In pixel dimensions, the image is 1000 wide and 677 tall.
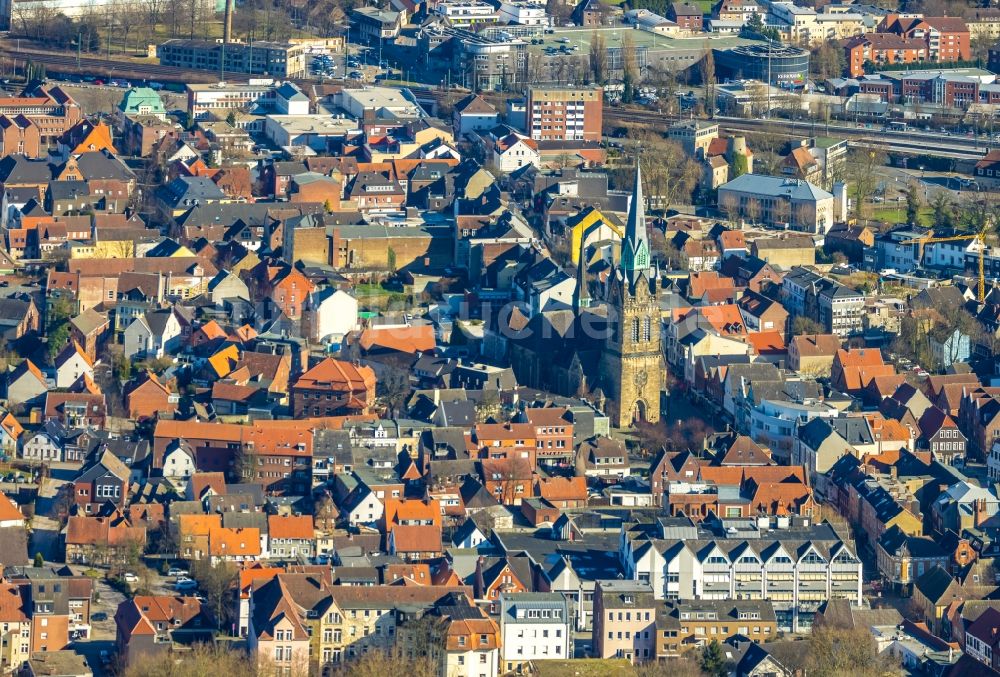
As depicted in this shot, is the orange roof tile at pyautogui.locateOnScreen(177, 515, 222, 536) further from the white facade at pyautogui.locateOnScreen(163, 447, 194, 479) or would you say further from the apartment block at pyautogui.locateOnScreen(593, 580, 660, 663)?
the apartment block at pyautogui.locateOnScreen(593, 580, 660, 663)

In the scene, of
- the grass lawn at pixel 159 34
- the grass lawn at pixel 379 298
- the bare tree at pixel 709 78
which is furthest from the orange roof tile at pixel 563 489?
the grass lawn at pixel 159 34

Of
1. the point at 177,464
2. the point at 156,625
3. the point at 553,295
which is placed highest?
the point at 553,295

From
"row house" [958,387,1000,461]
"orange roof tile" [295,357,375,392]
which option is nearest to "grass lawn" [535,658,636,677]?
"orange roof tile" [295,357,375,392]

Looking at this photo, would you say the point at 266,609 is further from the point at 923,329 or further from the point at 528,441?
the point at 923,329

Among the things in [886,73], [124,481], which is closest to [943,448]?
[124,481]

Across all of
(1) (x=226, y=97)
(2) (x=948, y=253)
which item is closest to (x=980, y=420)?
(2) (x=948, y=253)

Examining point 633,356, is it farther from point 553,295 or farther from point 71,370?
point 71,370

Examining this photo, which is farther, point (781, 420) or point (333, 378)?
point (333, 378)

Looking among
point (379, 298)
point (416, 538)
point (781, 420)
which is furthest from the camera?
point (379, 298)
